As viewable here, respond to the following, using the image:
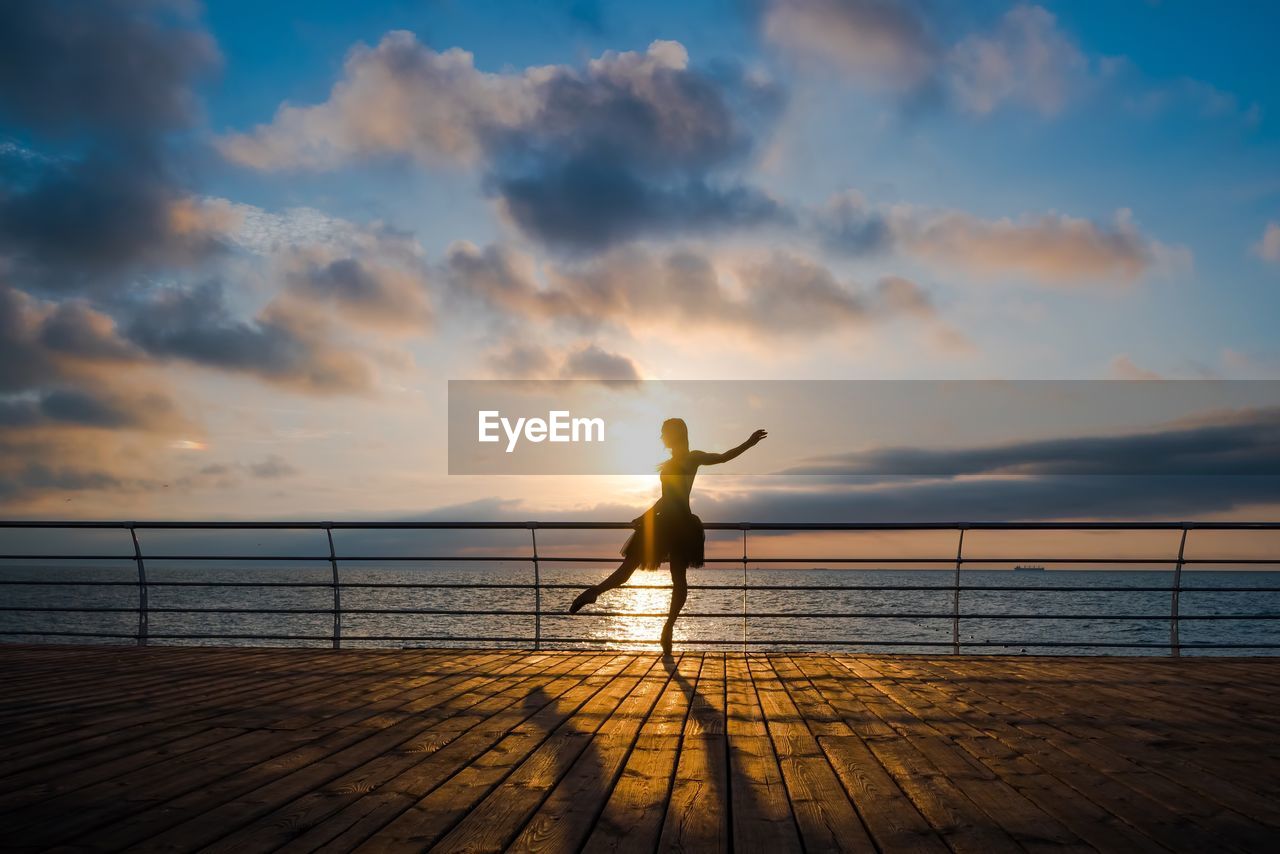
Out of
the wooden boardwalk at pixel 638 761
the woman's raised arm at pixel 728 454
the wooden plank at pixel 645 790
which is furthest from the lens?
the woman's raised arm at pixel 728 454

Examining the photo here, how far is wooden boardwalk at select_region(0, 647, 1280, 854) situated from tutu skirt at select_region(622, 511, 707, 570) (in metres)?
0.98

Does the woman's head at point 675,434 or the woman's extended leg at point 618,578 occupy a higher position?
the woman's head at point 675,434

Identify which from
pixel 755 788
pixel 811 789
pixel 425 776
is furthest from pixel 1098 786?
pixel 425 776

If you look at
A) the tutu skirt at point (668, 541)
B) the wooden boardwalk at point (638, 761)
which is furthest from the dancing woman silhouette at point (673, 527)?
the wooden boardwalk at point (638, 761)

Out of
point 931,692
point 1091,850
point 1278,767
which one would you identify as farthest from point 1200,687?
point 1091,850


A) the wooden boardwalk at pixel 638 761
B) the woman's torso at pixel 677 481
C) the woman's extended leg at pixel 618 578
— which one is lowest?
the wooden boardwalk at pixel 638 761

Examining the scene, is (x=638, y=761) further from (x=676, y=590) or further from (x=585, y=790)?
(x=676, y=590)

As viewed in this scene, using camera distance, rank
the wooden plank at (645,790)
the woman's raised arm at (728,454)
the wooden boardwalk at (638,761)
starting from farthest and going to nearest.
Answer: the woman's raised arm at (728,454), the wooden boardwalk at (638,761), the wooden plank at (645,790)

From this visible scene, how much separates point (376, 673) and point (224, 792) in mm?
3437

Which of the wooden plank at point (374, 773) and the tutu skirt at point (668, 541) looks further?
the tutu skirt at point (668, 541)

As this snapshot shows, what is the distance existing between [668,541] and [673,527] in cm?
11

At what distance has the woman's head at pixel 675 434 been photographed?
7.12 metres

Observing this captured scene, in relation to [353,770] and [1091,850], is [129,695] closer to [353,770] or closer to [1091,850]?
[353,770]

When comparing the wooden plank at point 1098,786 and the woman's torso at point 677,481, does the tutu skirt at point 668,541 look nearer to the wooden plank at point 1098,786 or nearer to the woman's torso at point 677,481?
the woman's torso at point 677,481
